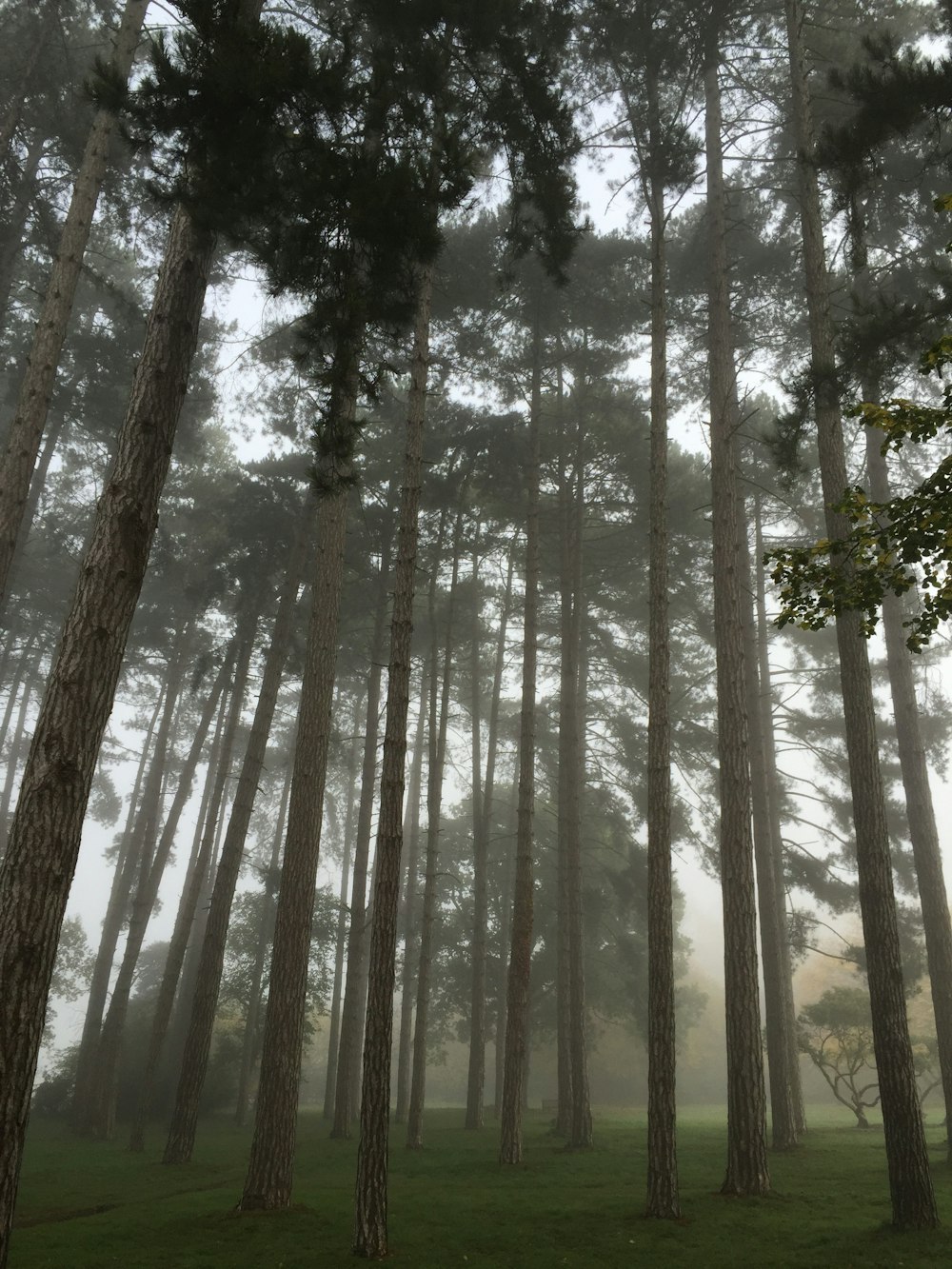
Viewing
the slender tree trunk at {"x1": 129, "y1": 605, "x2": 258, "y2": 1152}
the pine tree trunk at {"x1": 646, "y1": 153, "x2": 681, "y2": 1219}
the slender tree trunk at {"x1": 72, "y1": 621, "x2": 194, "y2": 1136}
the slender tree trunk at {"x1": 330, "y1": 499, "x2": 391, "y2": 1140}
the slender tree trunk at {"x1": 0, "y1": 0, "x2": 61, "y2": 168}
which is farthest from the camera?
the slender tree trunk at {"x1": 72, "y1": 621, "x2": 194, "y2": 1136}

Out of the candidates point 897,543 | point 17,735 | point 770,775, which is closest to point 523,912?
point 770,775

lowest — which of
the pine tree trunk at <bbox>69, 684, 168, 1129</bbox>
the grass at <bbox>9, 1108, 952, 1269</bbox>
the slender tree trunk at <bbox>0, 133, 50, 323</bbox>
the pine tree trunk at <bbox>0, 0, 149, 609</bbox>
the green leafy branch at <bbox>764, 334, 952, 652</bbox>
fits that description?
the grass at <bbox>9, 1108, 952, 1269</bbox>

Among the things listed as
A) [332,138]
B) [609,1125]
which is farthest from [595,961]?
[332,138]

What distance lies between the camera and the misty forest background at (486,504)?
6125 mm

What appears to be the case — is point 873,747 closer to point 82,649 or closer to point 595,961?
point 82,649

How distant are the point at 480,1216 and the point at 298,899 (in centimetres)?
383

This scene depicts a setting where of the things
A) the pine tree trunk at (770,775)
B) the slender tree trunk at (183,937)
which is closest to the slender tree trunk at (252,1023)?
the slender tree trunk at (183,937)

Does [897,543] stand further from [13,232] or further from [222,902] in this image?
[13,232]

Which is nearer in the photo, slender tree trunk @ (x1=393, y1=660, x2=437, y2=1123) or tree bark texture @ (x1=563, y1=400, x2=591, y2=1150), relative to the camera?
tree bark texture @ (x1=563, y1=400, x2=591, y2=1150)

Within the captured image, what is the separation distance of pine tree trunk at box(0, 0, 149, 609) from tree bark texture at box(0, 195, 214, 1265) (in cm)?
374

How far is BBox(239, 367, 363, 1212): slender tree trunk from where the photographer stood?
861 cm

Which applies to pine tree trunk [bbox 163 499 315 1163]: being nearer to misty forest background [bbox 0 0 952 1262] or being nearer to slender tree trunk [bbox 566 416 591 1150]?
misty forest background [bbox 0 0 952 1262]

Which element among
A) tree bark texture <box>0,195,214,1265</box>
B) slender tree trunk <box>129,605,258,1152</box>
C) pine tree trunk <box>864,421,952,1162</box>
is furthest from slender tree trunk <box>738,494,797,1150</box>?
slender tree trunk <box>129,605,258,1152</box>

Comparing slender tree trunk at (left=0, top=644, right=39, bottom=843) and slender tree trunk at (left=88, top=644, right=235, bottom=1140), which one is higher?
slender tree trunk at (left=0, top=644, right=39, bottom=843)
